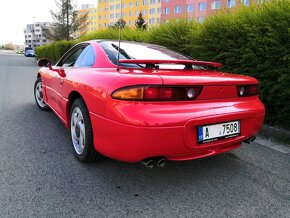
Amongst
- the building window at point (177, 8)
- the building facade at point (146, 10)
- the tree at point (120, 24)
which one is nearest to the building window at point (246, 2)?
the tree at point (120, 24)

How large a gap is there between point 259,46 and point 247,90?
6.00ft

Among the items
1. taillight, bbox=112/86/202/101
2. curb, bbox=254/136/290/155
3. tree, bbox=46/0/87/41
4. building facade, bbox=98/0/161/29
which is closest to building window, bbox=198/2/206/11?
building facade, bbox=98/0/161/29

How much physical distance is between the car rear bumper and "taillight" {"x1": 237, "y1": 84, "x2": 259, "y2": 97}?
24cm

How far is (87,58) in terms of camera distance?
333 centimetres

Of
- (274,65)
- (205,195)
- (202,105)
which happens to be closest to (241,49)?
(274,65)

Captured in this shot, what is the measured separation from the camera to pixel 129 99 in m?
2.23

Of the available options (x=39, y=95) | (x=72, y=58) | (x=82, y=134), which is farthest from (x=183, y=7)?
(x=82, y=134)

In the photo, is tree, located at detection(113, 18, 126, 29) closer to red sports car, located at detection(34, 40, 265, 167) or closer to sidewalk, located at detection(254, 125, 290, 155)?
red sports car, located at detection(34, 40, 265, 167)

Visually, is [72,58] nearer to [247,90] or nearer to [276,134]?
[247,90]

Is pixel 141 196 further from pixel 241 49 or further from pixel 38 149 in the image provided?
pixel 241 49

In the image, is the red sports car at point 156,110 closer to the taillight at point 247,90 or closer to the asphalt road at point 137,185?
the taillight at point 247,90

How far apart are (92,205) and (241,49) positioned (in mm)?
3532

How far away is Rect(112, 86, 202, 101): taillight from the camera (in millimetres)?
2225

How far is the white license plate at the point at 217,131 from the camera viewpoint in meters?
2.34
